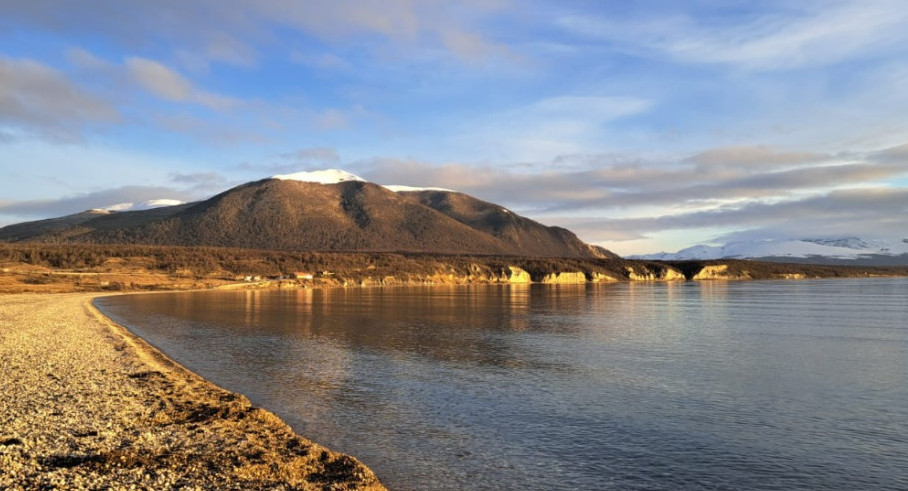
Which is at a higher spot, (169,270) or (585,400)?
(169,270)

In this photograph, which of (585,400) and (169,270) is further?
(169,270)

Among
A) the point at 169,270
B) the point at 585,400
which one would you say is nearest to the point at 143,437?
the point at 585,400

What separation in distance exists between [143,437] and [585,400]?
15.1 meters

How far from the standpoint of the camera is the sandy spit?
12.8 m

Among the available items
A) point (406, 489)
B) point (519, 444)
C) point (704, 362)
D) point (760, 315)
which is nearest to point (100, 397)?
point (406, 489)

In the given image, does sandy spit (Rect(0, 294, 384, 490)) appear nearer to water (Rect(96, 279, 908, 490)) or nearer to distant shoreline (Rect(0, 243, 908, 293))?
water (Rect(96, 279, 908, 490))

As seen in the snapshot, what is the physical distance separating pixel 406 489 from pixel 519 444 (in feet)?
15.3

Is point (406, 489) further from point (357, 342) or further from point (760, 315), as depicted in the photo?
point (760, 315)

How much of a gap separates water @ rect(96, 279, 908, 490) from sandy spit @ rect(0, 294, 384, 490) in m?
1.53

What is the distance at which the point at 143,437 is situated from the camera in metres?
15.9

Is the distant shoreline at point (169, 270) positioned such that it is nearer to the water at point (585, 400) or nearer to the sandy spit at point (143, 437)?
the water at point (585, 400)

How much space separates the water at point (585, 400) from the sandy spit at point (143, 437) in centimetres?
153

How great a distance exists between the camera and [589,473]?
14.6 m

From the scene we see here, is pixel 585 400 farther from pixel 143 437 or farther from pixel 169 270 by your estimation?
pixel 169 270
